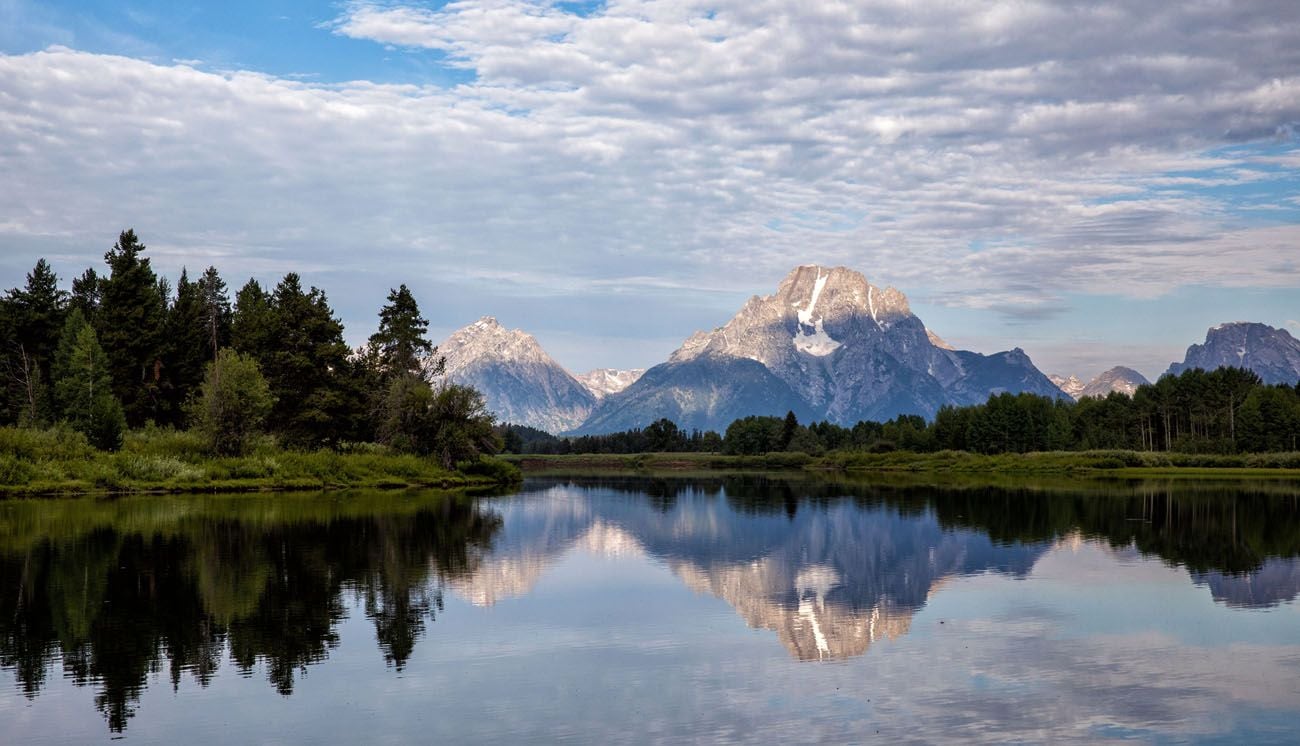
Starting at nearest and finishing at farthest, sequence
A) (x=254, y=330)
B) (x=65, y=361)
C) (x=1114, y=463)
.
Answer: (x=65, y=361)
(x=254, y=330)
(x=1114, y=463)

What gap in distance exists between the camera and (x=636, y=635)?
86.4 ft

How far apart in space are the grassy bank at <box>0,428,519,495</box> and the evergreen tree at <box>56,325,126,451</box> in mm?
1813

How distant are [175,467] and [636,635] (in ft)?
214

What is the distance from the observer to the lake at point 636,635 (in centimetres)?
1803

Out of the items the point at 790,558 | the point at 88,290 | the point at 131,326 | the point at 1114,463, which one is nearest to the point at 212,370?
the point at 131,326

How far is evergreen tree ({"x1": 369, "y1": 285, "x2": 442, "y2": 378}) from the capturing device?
12469 centimetres

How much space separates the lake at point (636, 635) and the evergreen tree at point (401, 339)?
71.4 metres

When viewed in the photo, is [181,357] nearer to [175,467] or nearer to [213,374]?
[213,374]

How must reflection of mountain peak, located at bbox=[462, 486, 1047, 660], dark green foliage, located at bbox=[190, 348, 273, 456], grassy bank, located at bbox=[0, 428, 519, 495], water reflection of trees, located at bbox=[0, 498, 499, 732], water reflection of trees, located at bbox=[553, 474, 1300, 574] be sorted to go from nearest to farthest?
water reflection of trees, located at bbox=[0, 498, 499, 732], reflection of mountain peak, located at bbox=[462, 486, 1047, 660], water reflection of trees, located at bbox=[553, 474, 1300, 574], grassy bank, located at bbox=[0, 428, 519, 495], dark green foliage, located at bbox=[190, 348, 273, 456]

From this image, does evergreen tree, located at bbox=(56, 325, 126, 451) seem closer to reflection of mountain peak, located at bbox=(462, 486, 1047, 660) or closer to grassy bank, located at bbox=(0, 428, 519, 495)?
grassy bank, located at bbox=(0, 428, 519, 495)

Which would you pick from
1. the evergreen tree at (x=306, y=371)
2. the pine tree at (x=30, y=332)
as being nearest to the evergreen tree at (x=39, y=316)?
the pine tree at (x=30, y=332)

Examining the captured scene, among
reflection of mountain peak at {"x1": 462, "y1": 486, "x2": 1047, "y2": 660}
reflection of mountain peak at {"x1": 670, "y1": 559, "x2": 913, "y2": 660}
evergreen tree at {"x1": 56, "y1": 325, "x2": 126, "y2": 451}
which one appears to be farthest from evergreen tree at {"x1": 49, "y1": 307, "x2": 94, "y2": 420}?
reflection of mountain peak at {"x1": 670, "y1": 559, "x2": 913, "y2": 660}

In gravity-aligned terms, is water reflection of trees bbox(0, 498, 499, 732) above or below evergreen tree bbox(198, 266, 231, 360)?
below

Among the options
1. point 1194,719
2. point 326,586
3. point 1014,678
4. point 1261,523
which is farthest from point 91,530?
point 1261,523
